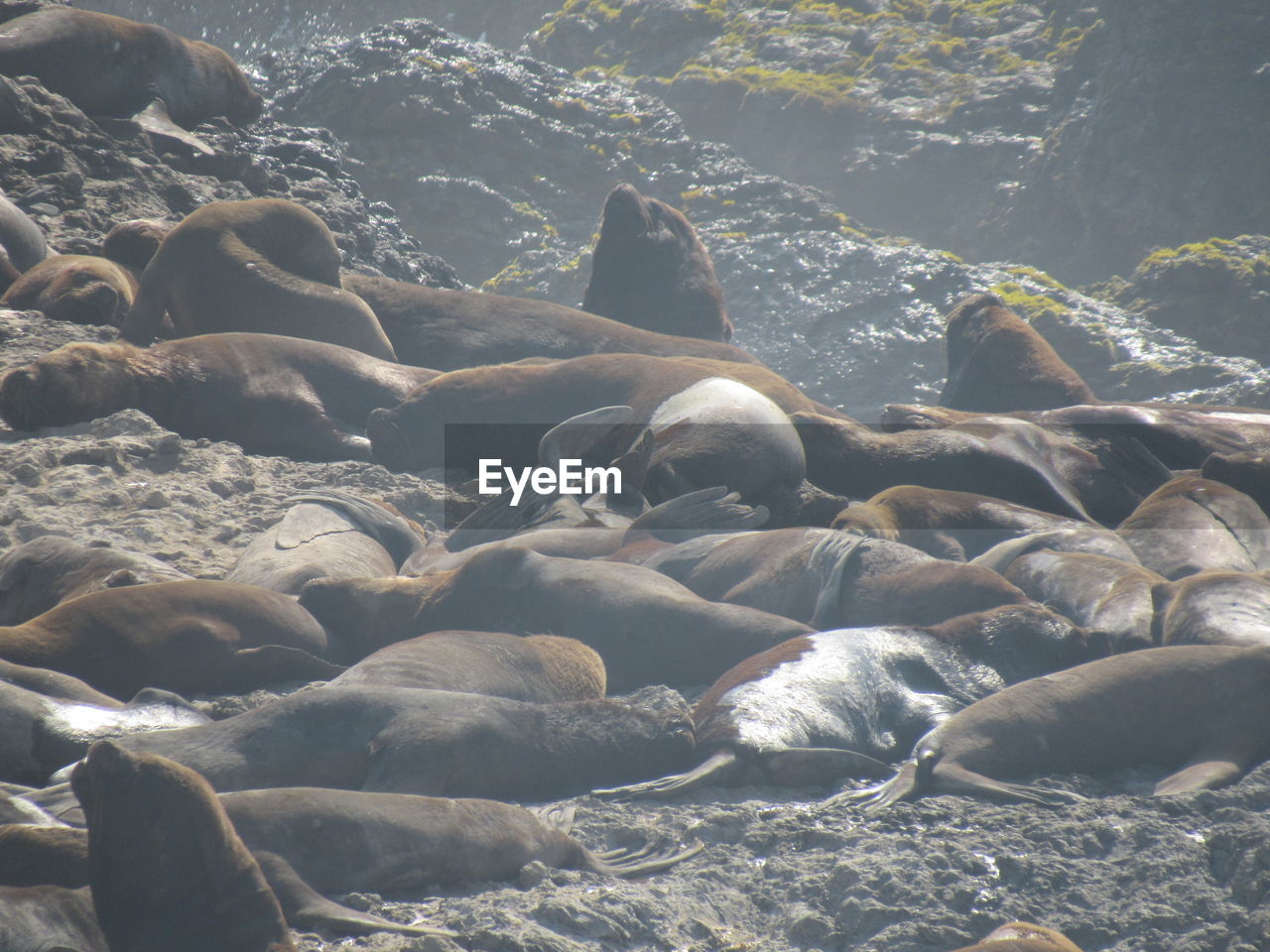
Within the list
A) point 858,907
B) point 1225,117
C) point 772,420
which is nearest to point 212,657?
point 858,907

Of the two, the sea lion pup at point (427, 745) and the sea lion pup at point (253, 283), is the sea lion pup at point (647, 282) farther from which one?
the sea lion pup at point (427, 745)

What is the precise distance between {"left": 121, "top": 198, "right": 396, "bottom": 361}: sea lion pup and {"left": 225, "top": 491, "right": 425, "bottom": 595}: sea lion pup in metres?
2.73

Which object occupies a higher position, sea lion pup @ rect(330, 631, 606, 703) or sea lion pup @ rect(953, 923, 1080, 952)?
sea lion pup @ rect(953, 923, 1080, 952)

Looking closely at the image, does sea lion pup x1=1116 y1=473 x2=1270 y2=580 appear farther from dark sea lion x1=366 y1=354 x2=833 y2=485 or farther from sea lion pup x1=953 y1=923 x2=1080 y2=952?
sea lion pup x1=953 y1=923 x2=1080 y2=952

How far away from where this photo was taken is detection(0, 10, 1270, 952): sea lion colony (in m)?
2.68

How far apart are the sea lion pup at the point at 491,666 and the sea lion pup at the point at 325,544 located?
1137 mm

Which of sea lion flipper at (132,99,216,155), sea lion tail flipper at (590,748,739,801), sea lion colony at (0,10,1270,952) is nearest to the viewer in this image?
sea lion colony at (0,10,1270,952)

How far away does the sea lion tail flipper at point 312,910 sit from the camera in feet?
7.93

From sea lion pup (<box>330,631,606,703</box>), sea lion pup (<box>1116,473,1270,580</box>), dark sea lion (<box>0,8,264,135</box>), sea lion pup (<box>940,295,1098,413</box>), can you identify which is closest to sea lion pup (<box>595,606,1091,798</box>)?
sea lion pup (<box>330,631,606,703</box>)

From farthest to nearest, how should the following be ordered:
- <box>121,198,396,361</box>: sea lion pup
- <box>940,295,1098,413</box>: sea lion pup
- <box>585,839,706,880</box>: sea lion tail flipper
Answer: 1. <box>940,295,1098,413</box>: sea lion pup
2. <box>121,198,396,361</box>: sea lion pup
3. <box>585,839,706,880</box>: sea lion tail flipper

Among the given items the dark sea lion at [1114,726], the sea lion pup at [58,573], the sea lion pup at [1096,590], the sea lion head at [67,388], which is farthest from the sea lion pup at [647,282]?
the dark sea lion at [1114,726]

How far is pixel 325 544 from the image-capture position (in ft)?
18.8

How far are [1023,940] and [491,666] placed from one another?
2.19 meters

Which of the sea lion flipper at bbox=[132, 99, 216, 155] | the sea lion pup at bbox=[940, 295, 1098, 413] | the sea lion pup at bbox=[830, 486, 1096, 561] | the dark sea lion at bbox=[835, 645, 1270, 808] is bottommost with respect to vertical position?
the sea lion pup at bbox=[940, 295, 1098, 413]
